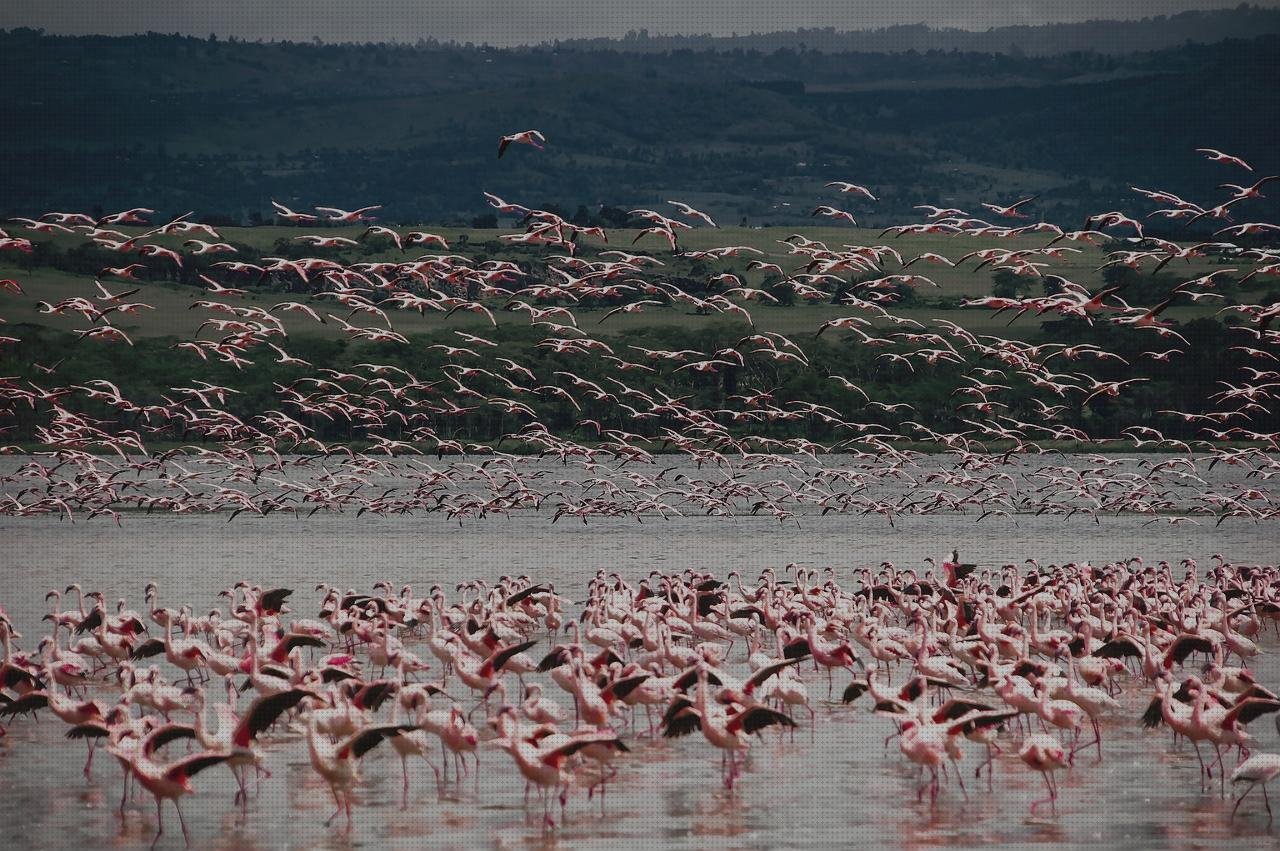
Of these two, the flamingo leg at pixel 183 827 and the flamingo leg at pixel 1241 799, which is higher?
the flamingo leg at pixel 1241 799

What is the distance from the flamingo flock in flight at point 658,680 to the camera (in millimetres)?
14875

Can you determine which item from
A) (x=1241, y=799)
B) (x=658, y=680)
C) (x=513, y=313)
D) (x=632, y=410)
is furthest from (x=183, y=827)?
(x=513, y=313)

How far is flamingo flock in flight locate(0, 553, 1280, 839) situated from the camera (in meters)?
14.9

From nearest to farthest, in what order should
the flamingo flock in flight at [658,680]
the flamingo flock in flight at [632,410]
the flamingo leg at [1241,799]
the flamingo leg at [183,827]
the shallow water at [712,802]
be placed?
the flamingo leg at [183,827] < the shallow water at [712,802] < the flamingo leg at [1241,799] < the flamingo flock in flight at [658,680] < the flamingo flock in flight at [632,410]

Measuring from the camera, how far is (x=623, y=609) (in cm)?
2238

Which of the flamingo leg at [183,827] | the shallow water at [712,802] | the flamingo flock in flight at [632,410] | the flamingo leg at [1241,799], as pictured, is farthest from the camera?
the flamingo flock in flight at [632,410]

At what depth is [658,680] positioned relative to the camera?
56.6 ft

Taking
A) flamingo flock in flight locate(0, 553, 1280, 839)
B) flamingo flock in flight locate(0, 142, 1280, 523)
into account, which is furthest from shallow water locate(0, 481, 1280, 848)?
flamingo flock in flight locate(0, 142, 1280, 523)

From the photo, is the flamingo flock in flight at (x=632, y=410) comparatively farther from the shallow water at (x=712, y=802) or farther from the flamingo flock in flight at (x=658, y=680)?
the shallow water at (x=712, y=802)

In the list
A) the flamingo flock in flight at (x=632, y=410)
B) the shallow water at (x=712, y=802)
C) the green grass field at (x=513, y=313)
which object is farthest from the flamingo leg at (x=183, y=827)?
the green grass field at (x=513, y=313)

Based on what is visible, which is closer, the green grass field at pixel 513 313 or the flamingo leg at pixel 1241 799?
the flamingo leg at pixel 1241 799

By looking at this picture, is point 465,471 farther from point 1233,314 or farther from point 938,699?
point 1233,314

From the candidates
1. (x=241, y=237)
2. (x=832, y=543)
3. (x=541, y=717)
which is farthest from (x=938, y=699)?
(x=241, y=237)

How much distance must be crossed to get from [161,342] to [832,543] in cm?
5515
